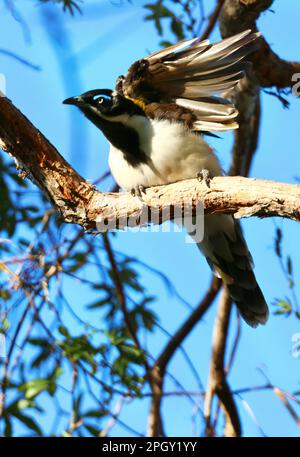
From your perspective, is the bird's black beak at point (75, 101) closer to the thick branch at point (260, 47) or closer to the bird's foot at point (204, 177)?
the bird's foot at point (204, 177)

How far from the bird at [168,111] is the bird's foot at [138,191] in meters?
0.01

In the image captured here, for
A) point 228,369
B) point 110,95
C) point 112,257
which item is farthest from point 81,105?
point 228,369

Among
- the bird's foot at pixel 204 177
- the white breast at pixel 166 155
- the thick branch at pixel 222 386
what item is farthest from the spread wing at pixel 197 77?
the thick branch at pixel 222 386

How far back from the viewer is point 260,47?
507 centimetres

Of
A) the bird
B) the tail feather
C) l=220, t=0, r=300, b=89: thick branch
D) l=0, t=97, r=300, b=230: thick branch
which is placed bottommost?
l=0, t=97, r=300, b=230: thick branch

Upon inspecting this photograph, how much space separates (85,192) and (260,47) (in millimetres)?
1872

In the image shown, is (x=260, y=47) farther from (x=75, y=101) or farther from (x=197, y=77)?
(x=75, y=101)

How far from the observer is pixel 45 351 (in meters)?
5.14

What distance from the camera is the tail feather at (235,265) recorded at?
15.7ft

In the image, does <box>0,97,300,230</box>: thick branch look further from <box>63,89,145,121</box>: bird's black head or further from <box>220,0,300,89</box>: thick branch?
<box>220,0,300,89</box>: thick branch

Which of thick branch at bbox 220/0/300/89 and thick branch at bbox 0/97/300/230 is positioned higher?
thick branch at bbox 220/0/300/89

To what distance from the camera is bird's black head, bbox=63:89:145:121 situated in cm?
440

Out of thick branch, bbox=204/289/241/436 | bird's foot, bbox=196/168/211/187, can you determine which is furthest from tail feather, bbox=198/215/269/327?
bird's foot, bbox=196/168/211/187

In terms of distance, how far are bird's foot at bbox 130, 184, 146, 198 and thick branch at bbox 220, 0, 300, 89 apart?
1.26 metres
